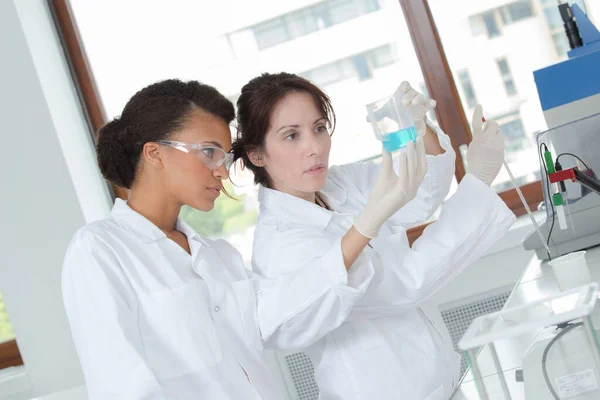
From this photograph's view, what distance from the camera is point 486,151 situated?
6.37ft

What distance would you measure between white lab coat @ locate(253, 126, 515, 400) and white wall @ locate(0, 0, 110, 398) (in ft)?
5.14

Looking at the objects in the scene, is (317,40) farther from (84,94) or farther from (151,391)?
(151,391)

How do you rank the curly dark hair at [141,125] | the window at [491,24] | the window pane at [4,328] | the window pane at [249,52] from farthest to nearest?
the window pane at [4,328] < the window pane at [249,52] < the window at [491,24] < the curly dark hair at [141,125]

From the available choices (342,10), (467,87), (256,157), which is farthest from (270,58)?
(256,157)

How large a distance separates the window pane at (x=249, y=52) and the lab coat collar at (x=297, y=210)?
4.65 feet

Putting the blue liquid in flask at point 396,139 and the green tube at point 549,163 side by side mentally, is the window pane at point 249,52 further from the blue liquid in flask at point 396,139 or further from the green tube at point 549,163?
the blue liquid in flask at point 396,139

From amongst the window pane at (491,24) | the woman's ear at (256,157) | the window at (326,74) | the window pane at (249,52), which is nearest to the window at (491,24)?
the window pane at (491,24)

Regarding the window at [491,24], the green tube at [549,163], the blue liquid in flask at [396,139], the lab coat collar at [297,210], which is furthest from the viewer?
the window at [491,24]

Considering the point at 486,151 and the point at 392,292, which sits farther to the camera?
the point at 486,151

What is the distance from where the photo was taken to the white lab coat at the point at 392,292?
1690 millimetres

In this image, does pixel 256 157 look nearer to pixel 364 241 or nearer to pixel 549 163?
pixel 364 241

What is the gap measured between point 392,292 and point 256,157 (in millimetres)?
517

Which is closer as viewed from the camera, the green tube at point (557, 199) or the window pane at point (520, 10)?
the green tube at point (557, 199)

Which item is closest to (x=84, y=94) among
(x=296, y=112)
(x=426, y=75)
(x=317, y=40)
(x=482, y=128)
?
(x=317, y=40)
